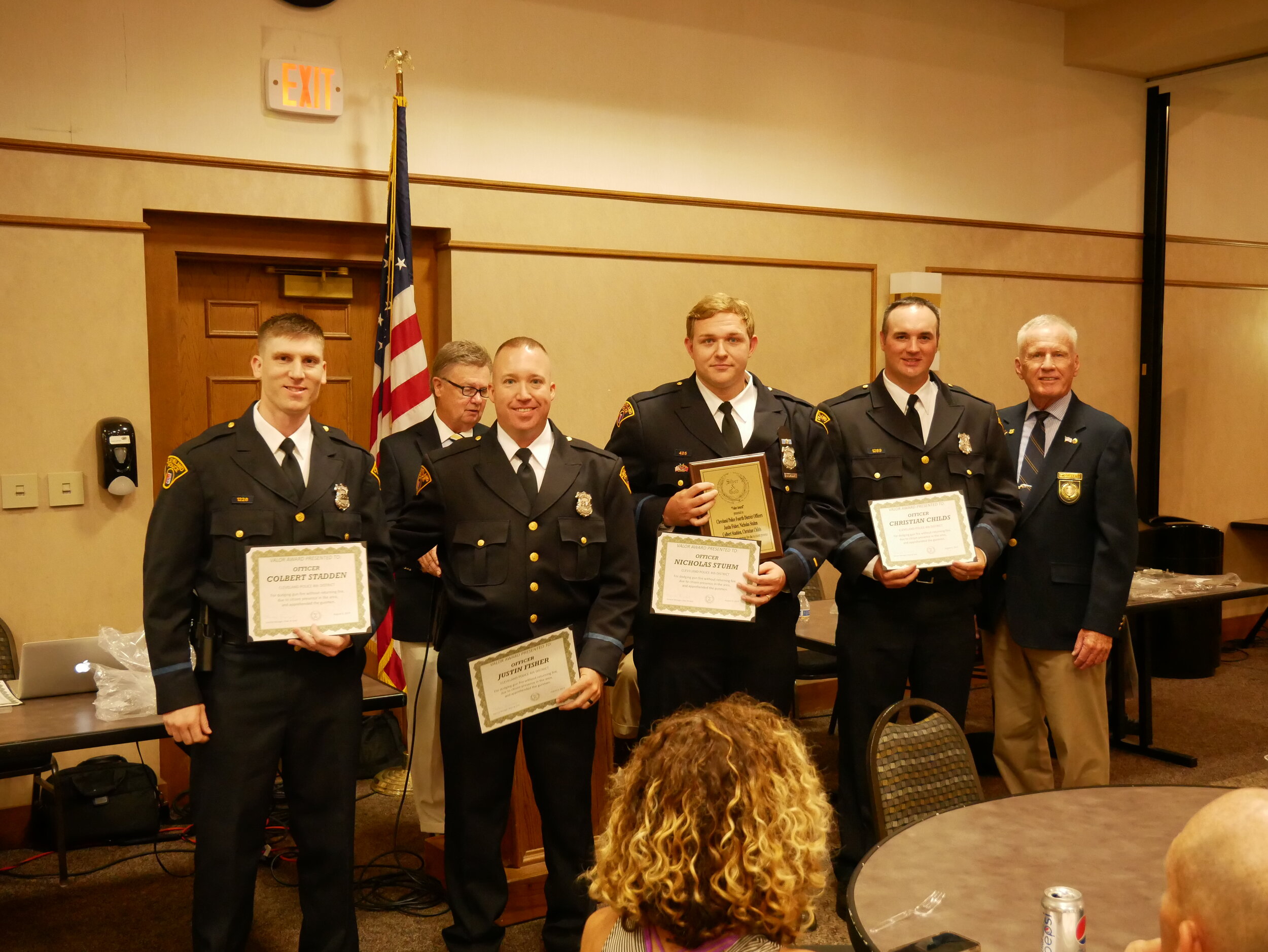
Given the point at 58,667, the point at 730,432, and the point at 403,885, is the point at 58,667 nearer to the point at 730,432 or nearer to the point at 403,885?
the point at 403,885

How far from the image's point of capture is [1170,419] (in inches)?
290

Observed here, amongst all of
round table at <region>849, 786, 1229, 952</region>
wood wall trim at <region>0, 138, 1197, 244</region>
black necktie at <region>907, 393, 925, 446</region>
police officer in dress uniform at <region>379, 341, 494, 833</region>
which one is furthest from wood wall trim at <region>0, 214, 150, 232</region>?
round table at <region>849, 786, 1229, 952</region>

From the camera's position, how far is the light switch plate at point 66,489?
4.27 m

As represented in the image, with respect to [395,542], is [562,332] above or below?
above

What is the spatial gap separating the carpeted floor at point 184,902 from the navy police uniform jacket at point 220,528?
1124mm

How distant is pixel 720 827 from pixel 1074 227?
6473 mm

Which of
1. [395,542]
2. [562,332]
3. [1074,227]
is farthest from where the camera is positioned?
[1074,227]

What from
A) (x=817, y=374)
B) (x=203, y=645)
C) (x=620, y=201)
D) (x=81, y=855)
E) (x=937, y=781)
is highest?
(x=620, y=201)

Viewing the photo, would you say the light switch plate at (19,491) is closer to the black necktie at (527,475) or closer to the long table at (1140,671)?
the black necktie at (527,475)

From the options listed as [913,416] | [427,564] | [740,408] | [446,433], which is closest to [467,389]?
[446,433]

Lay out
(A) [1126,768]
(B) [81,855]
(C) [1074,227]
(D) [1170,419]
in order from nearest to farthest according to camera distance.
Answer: (B) [81,855], (A) [1126,768], (C) [1074,227], (D) [1170,419]

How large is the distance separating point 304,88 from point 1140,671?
463 centimetres

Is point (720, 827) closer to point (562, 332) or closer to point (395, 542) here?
point (395, 542)

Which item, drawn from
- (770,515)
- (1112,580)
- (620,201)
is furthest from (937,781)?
(620,201)
